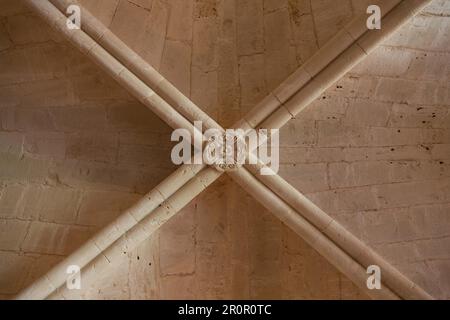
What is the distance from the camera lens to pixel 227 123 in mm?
4188

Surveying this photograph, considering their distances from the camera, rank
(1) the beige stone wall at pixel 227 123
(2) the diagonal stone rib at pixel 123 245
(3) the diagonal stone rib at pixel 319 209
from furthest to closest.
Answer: (1) the beige stone wall at pixel 227 123 < (3) the diagonal stone rib at pixel 319 209 < (2) the diagonal stone rib at pixel 123 245

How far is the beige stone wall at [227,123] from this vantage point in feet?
13.8

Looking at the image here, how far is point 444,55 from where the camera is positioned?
443 cm

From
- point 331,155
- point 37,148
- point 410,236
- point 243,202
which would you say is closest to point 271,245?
point 243,202

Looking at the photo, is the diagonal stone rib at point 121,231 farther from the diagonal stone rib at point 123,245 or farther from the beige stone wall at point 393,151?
the beige stone wall at point 393,151

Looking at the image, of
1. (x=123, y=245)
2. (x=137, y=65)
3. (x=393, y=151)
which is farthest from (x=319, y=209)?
(x=137, y=65)

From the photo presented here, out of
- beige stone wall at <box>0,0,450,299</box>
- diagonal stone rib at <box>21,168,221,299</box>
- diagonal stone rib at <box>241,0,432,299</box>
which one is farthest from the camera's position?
beige stone wall at <box>0,0,450,299</box>

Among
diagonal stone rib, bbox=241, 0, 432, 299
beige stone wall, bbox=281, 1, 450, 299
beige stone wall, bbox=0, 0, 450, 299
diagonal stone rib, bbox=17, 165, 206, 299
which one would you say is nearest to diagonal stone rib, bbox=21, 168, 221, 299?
diagonal stone rib, bbox=17, 165, 206, 299

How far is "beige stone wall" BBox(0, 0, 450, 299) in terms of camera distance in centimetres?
421

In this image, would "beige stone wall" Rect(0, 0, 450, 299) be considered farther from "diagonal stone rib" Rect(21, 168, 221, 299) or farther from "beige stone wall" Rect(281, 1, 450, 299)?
"diagonal stone rib" Rect(21, 168, 221, 299)

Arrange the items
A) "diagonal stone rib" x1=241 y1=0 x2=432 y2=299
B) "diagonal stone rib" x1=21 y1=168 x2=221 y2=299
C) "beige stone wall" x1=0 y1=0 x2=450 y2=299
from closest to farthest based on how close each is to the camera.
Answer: "diagonal stone rib" x1=21 y1=168 x2=221 y2=299 < "diagonal stone rib" x1=241 y1=0 x2=432 y2=299 < "beige stone wall" x1=0 y1=0 x2=450 y2=299

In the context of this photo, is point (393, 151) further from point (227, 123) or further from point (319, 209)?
point (227, 123)

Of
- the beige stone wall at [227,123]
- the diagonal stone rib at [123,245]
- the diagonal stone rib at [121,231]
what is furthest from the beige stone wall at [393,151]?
the diagonal stone rib at [121,231]

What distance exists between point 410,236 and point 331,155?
115 cm
